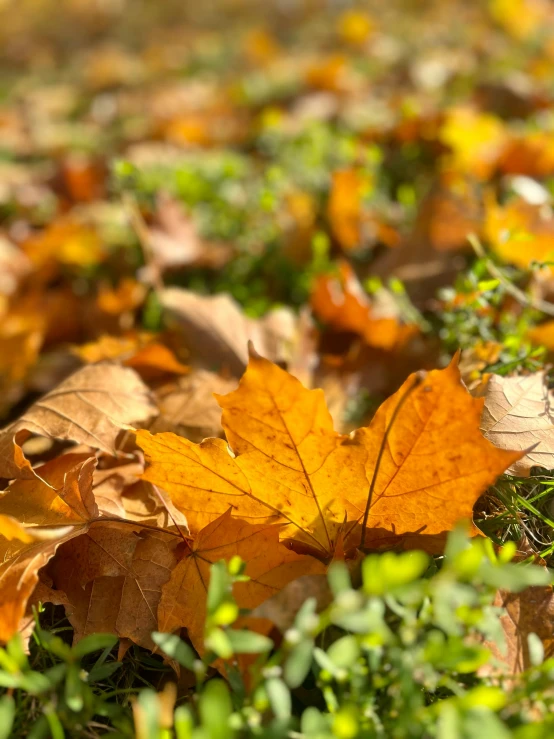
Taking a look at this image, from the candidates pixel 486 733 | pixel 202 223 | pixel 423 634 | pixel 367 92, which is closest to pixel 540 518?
pixel 423 634

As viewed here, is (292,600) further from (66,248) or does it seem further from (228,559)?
(66,248)

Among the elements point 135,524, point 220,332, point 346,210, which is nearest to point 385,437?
point 135,524

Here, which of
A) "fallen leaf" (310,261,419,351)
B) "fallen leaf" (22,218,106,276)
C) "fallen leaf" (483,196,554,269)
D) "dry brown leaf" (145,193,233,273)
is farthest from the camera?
"fallen leaf" (22,218,106,276)

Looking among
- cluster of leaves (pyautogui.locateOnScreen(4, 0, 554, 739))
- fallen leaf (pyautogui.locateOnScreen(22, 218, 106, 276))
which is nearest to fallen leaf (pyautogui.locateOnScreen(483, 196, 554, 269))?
cluster of leaves (pyautogui.locateOnScreen(4, 0, 554, 739))

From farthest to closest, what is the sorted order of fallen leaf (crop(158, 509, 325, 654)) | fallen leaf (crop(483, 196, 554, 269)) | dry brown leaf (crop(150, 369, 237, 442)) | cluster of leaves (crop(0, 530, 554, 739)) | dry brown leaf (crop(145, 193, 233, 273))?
dry brown leaf (crop(145, 193, 233, 273)) < fallen leaf (crop(483, 196, 554, 269)) < dry brown leaf (crop(150, 369, 237, 442)) < fallen leaf (crop(158, 509, 325, 654)) < cluster of leaves (crop(0, 530, 554, 739))

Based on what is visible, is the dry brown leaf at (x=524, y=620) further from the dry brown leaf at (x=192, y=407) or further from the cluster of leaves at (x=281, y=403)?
the dry brown leaf at (x=192, y=407)

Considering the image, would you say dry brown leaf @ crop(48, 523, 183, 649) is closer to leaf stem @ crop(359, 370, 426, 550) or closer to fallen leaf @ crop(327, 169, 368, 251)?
leaf stem @ crop(359, 370, 426, 550)
